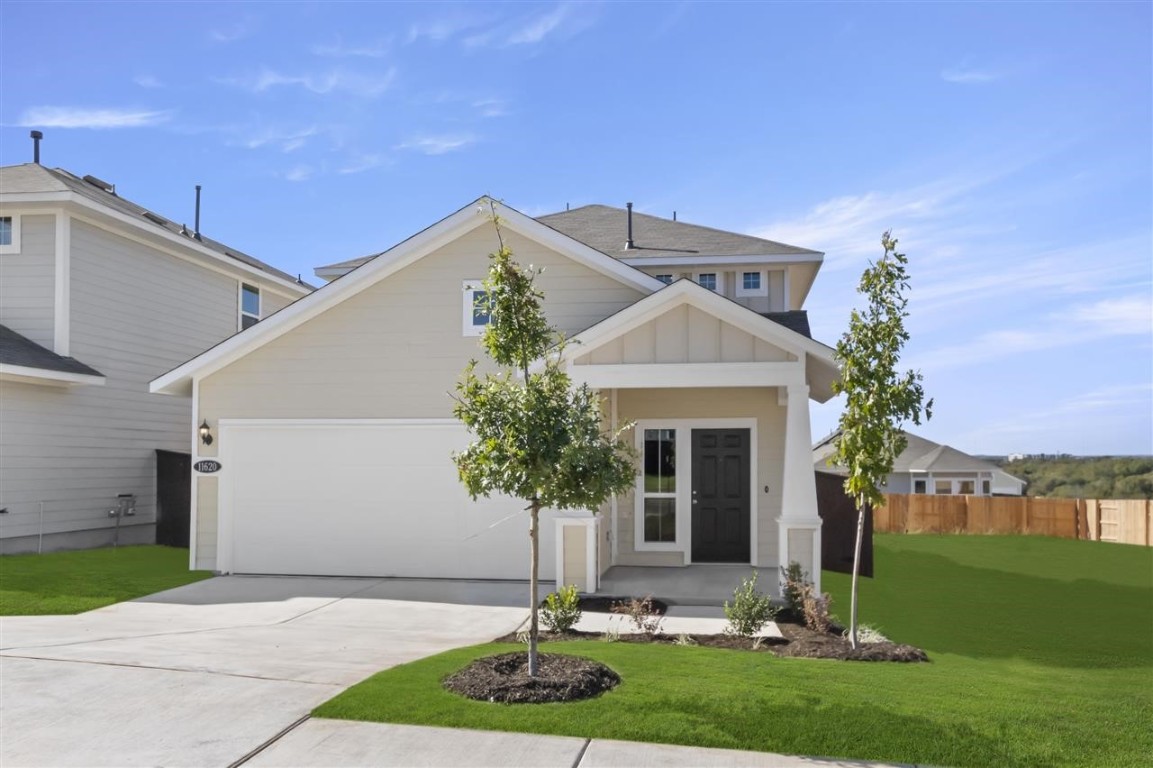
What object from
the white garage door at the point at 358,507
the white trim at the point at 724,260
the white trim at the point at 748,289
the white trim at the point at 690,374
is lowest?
the white garage door at the point at 358,507

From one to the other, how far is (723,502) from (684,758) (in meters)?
8.30

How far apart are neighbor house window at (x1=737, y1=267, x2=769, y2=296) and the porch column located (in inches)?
198

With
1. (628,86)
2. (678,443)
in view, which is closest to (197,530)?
(678,443)

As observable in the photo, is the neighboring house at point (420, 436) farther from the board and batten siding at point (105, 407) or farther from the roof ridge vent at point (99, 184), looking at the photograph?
the roof ridge vent at point (99, 184)

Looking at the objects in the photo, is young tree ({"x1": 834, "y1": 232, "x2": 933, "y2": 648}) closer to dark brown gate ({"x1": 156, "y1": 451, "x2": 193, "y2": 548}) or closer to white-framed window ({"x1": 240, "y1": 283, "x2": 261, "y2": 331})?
dark brown gate ({"x1": 156, "y1": 451, "x2": 193, "y2": 548})

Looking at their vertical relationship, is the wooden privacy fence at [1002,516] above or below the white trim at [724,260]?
below

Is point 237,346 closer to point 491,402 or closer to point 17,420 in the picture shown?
point 17,420

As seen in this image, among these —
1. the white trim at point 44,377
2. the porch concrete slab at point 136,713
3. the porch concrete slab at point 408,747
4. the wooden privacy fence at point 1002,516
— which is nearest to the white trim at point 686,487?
the porch concrete slab at point 136,713

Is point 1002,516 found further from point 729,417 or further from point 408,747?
point 408,747

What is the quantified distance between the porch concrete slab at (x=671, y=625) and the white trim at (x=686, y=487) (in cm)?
342

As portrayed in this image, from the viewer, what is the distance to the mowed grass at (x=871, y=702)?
5559mm

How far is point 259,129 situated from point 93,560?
7.44 m

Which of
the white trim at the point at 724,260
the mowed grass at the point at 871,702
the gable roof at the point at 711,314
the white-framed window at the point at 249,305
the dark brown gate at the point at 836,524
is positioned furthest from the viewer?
the white-framed window at the point at 249,305

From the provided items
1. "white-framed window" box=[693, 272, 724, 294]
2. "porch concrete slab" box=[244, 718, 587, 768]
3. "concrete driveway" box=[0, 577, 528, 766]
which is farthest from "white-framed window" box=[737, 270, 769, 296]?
"porch concrete slab" box=[244, 718, 587, 768]
